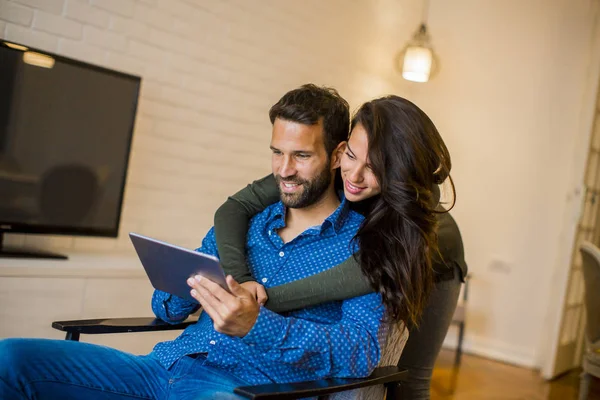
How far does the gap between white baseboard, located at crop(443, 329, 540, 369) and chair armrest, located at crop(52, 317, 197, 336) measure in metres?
3.74

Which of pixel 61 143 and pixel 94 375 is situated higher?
pixel 61 143

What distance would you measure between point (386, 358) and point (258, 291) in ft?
1.24

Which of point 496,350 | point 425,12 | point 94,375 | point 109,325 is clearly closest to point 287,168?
point 109,325

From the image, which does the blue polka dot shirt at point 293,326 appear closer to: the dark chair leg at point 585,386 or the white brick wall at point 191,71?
the white brick wall at point 191,71

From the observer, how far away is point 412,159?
69.6 inches

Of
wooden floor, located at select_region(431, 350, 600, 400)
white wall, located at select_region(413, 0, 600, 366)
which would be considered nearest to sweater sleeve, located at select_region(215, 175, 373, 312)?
wooden floor, located at select_region(431, 350, 600, 400)

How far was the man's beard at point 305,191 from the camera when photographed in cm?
190

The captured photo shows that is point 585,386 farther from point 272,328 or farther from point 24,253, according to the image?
point 24,253

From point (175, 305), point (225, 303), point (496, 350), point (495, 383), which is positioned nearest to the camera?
point (225, 303)

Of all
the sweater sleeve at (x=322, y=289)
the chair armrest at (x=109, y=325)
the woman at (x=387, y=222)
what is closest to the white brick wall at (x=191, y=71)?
the chair armrest at (x=109, y=325)

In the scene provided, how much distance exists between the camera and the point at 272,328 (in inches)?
60.9

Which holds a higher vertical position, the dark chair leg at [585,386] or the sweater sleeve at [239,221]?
the sweater sleeve at [239,221]

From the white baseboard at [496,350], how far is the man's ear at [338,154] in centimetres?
358

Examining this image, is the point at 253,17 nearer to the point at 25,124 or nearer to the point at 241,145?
the point at 241,145
